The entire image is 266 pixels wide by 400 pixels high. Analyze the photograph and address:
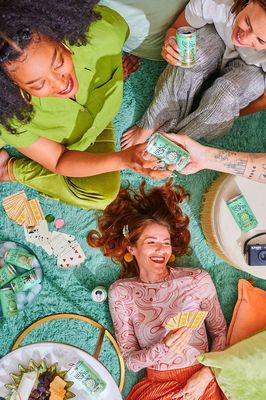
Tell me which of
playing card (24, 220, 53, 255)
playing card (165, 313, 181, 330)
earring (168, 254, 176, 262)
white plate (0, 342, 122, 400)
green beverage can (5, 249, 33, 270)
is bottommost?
white plate (0, 342, 122, 400)

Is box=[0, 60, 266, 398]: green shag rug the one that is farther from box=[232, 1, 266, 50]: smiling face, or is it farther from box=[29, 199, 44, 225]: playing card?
box=[232, 1, 266, 50]: smiling face

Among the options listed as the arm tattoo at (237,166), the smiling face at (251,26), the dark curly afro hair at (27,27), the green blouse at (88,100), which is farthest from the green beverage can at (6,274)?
the smiling face at (251,26)

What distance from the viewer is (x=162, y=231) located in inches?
104

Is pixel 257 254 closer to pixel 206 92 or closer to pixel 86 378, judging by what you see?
pixel 206 92

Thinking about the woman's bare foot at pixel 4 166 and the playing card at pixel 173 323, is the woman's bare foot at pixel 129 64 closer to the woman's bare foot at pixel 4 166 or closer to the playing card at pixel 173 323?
the woman's bare foot at pixel 4 166

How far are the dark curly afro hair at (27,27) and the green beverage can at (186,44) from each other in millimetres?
359

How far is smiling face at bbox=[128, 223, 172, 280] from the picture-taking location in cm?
263

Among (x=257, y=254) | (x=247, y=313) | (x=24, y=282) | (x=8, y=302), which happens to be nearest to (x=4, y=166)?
(x=24, y=282)

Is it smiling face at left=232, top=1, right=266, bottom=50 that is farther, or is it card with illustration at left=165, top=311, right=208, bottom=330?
card with illustration at left=165, top=311, right=208, bottom=330

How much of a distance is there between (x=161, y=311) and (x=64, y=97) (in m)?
1.28

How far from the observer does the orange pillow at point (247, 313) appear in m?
2.76

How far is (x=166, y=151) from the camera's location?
2.05 meters

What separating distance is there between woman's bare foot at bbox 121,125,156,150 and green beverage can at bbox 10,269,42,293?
32.7 inches

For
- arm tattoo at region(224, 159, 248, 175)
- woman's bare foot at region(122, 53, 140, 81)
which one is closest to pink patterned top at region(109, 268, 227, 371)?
arm tattoo at region(224, 159, 248, 175)
